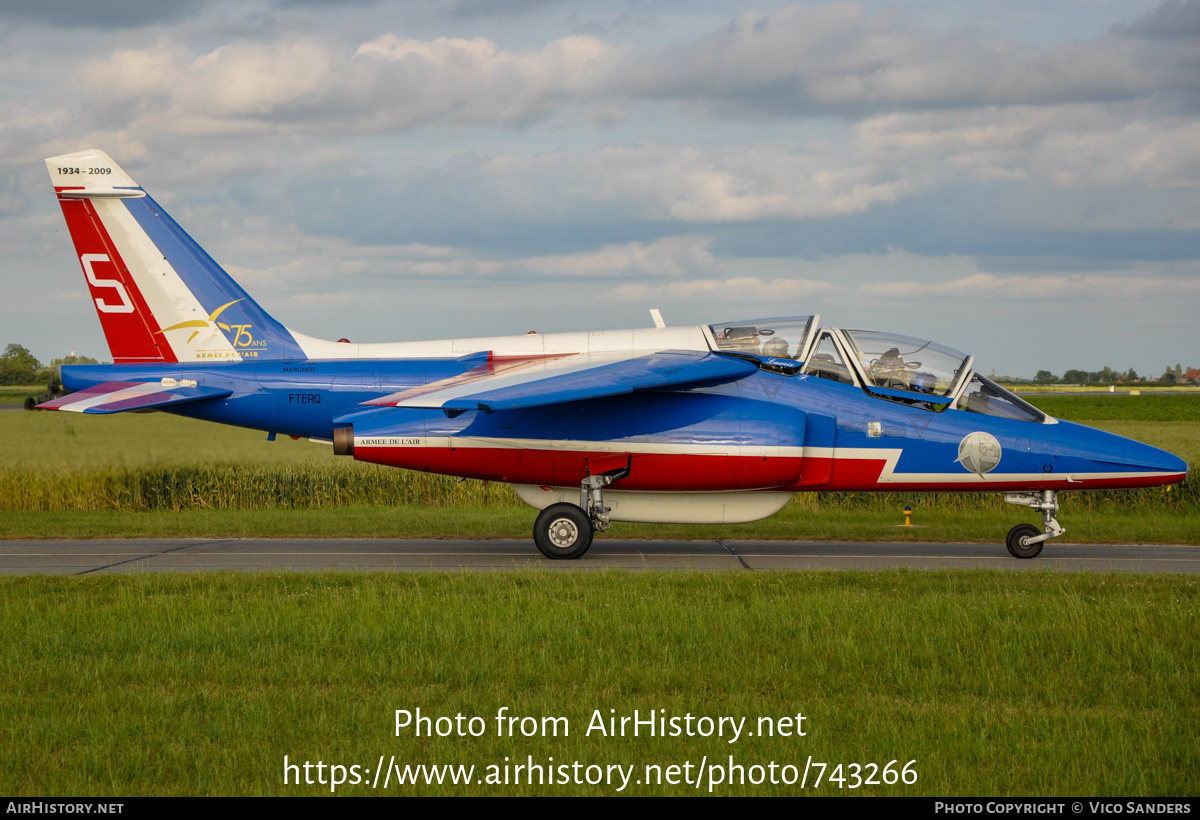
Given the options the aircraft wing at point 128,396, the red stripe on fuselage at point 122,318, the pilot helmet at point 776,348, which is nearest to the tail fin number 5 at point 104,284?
the red stripe on fuselage at point 122,318

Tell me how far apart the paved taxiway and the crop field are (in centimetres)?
104

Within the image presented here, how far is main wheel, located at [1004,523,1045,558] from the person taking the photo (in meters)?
14.1

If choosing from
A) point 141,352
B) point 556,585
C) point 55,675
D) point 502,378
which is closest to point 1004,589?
point 556,585

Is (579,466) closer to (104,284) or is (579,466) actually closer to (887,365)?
(887,365)

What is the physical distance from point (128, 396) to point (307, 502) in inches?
290

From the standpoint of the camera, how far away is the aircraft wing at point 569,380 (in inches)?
480

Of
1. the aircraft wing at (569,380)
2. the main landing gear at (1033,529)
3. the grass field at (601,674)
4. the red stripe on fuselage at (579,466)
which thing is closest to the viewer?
the grass field at (601,674)

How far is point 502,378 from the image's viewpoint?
533 inches

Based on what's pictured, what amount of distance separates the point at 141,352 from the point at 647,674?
11.8 metres

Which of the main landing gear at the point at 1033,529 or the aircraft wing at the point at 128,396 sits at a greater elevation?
the aircraft wing at the point at 128,396

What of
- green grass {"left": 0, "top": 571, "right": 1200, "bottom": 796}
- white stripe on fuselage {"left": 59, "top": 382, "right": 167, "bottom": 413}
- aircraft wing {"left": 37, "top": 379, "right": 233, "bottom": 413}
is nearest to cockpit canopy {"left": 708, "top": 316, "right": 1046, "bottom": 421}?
green grass {"left": 0, "top": 571, "right": 1200, "bottom": 796}

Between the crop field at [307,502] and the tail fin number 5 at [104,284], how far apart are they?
3674 millimetres

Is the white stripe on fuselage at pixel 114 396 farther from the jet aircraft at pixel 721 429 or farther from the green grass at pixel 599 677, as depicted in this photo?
the green grass at pixel 599 677

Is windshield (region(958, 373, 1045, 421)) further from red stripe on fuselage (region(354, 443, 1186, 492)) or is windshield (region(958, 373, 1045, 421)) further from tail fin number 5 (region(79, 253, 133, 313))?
tail fin number 5 (region(79, 253, 133, 313))
